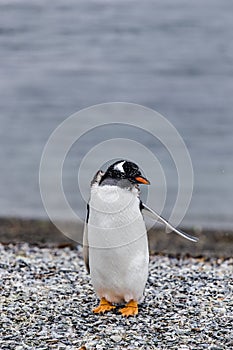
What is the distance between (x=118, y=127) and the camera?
48.8 ft

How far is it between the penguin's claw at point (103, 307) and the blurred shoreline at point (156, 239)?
7.51 ft

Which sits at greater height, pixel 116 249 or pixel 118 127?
pixel 118 127

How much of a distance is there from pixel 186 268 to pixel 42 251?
1.44 metres

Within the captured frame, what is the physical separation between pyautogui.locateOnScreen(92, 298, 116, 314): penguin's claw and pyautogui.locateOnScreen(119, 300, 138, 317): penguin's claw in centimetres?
8

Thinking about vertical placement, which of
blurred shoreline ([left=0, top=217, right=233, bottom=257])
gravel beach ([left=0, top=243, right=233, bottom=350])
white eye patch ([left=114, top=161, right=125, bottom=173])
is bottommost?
gravel beach ([left=0, top=243, right=233, bottom=350])

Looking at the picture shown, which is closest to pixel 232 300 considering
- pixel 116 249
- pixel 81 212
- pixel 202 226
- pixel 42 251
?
pixel 116 249

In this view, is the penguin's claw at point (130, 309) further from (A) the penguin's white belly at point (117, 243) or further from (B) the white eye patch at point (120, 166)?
(B) the white eye patch at point (120, 166)

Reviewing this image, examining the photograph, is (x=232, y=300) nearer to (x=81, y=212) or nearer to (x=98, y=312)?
(x=98, y=312)

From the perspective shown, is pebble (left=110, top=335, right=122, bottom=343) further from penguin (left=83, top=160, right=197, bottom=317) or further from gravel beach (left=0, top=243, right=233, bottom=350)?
penguin (left=83, top=160, right=197, bottom=317)

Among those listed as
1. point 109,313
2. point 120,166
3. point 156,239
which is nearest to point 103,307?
point 109,313

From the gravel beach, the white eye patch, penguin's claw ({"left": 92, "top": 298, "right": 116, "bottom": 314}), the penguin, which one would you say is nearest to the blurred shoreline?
the gravel beach

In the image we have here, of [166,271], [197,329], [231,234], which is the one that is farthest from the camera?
[231,234]

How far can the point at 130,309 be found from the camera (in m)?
5.69

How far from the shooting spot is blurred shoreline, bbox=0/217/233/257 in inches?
322
